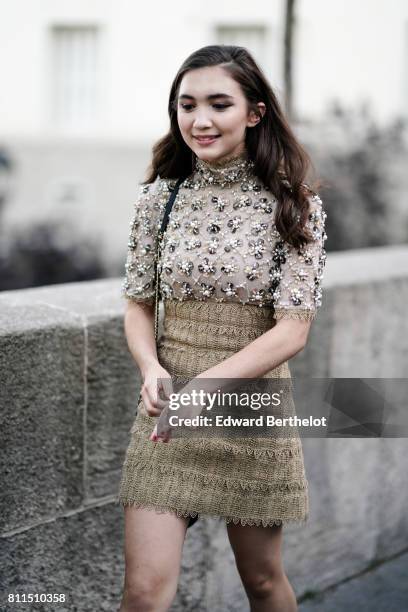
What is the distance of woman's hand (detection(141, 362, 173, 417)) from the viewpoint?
2578mm

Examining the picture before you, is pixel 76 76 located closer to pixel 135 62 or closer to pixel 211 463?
pixel 135 62

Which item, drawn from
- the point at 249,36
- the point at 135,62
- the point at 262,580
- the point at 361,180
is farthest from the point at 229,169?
the point at 249,36

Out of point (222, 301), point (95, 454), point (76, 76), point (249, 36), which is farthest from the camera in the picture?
point (76, 76)

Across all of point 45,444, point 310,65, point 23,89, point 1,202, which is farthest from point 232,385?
point 23,89

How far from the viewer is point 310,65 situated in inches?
551

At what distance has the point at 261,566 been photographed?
2.83 metres

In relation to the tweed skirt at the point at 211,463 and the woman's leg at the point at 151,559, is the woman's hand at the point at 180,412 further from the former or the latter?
the woman's leg at the point at 151,559

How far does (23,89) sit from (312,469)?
11.9 metres

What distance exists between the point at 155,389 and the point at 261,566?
2.18 ft

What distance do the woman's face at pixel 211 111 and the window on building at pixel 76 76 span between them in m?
12.8

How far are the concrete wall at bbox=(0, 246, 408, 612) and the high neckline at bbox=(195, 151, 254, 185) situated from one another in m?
0.76

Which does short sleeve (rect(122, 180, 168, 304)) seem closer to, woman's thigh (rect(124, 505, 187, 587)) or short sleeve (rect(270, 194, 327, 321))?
short sleeve (rect(270, 194, 327, 321))

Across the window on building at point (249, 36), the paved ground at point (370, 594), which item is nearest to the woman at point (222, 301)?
the paved ground at point (370, 594)

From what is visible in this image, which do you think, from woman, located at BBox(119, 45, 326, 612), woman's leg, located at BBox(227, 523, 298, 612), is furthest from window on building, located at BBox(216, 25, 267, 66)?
woman's leg, located at BBox(227, 523, 298, 612)
